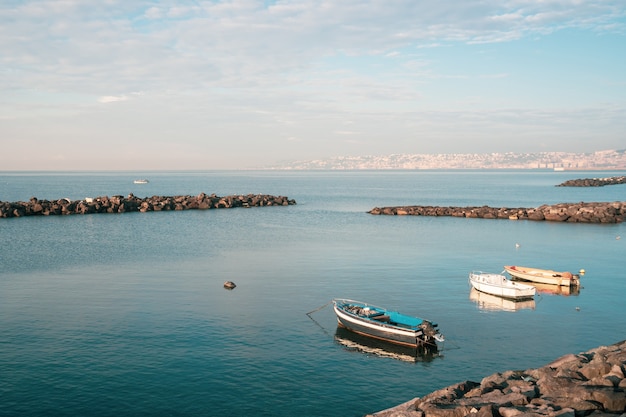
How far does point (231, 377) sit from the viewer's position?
84.0 feet

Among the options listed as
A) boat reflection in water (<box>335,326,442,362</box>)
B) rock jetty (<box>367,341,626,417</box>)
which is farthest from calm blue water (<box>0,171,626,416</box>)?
rock jetty (<box>367,341,626,417</box>)

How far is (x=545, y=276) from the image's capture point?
47.0 meters

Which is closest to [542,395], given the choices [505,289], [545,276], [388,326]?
[388,326]

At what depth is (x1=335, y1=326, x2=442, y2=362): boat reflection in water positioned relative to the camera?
29.3 m

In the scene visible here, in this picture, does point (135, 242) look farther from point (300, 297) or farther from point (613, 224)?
point (613, 224)

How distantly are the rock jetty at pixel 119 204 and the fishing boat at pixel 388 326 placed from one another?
82.6 meters

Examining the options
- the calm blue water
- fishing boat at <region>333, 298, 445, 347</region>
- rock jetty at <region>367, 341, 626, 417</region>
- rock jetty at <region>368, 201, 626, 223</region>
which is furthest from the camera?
rock jetty at <region>368, 201, 626, 223</region>

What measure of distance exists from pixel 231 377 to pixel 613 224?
8287 cm

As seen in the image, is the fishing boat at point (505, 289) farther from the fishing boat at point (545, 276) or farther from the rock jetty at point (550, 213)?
the rock jetty at point (550, 213)

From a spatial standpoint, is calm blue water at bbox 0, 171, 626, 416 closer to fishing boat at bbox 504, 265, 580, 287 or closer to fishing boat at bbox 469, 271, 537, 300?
fishing boat at bbox 469, 271, 537, 300

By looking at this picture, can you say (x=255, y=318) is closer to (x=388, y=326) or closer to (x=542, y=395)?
(x=388, y=326)

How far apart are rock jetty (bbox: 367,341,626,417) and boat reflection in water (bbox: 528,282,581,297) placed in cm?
2236

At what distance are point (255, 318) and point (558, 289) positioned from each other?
26.2 meters

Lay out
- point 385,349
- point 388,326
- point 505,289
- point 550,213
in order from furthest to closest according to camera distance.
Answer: point 550,213
point 505,289
point 388,326
point 385,349
